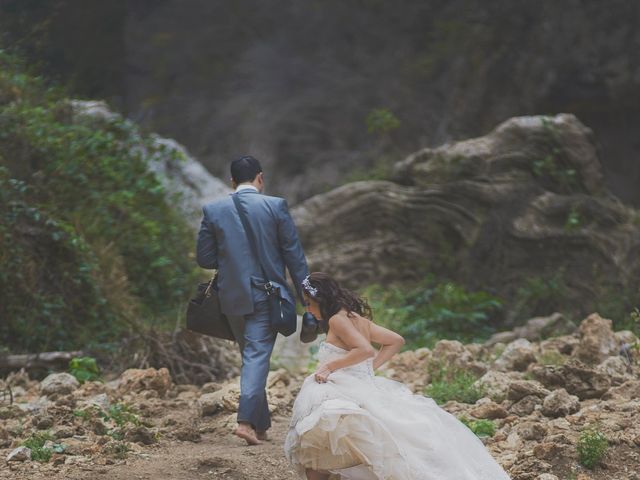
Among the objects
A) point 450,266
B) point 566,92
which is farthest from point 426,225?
point 566,92

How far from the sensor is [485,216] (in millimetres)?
13242

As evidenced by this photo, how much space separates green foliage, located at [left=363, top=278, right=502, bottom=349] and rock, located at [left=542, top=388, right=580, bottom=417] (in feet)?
14.3

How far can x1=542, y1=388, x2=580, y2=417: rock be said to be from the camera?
609cm

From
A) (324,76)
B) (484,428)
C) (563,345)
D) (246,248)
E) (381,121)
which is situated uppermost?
(324,76)

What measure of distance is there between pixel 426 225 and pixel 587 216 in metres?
2.13

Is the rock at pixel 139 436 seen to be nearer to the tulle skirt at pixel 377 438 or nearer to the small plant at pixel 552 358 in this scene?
the tulle skirt at pixel 377 438

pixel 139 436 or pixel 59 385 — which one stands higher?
pixel 139 436

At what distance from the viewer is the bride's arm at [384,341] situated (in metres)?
4.82

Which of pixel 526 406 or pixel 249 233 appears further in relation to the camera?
pixel 526 406

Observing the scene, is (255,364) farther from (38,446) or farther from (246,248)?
(38,446)

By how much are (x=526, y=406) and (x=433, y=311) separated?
222 inches

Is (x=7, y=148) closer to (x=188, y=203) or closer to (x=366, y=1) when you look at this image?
(x=188, y=203)

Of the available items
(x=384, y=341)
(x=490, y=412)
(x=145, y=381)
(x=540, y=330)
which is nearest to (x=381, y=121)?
(x=540, y=330)

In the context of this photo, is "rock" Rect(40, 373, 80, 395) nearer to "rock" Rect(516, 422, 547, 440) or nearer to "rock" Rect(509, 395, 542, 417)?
"rock" Rect(509, 395, 542, 417)
